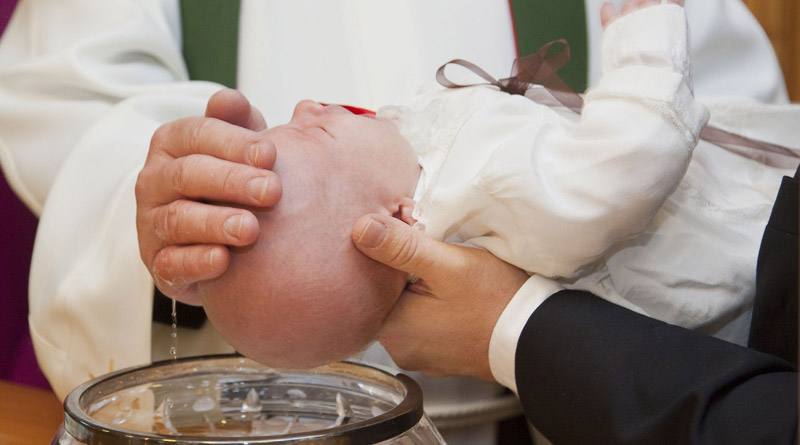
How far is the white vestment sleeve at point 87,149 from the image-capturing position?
133cm

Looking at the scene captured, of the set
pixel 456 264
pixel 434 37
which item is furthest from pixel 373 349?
pixel 434 37

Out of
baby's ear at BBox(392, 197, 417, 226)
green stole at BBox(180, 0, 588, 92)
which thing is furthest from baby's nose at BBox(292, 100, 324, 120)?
green stole at BBox(180, 0, 588, 92)

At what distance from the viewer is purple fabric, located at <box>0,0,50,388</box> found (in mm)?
2037

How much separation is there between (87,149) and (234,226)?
0.66 meters

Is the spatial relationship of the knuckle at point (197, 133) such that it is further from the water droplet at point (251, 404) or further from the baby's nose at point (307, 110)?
the water droplet at point (251, 404)

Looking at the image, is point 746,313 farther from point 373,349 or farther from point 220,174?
point 220,174

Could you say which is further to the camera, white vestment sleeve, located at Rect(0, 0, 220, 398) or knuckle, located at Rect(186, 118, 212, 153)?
white vestment sleeve, located at Rect(0, 0, 220, 398)

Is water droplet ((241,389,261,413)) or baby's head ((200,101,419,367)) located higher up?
baby's head ((200,101,419,367))

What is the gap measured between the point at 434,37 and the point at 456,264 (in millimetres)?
710

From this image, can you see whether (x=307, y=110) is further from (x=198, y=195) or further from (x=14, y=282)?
(x=14, y=282)

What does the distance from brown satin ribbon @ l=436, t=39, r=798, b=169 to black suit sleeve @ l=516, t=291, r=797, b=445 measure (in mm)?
349

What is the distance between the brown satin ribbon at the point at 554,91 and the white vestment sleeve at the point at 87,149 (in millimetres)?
573

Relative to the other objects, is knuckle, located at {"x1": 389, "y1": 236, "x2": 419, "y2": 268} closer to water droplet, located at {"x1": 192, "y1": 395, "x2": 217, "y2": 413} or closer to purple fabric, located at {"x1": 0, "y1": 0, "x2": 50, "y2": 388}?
water droplet, located at {"x1": 192, "y1": 395, "x2": 217, "y2": 413}

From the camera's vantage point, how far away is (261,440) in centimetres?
73
